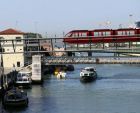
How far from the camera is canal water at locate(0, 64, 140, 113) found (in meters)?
27.6

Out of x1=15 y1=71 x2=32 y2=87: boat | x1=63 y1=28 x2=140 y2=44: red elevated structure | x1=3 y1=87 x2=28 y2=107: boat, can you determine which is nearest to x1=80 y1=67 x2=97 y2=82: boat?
x1=15 y1=71 x2=32 y2=87: boat

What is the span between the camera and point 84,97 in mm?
32281

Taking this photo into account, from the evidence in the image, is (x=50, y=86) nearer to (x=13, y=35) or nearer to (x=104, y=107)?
(x=104, y=107)

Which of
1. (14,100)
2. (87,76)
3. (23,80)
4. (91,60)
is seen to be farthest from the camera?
(91,60)

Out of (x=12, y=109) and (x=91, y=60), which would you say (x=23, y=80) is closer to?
(x=91, y=60)

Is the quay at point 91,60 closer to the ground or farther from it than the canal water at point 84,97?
farther from it

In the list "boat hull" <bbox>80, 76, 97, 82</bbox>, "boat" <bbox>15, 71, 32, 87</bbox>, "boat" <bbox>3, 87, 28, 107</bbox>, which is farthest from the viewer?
"boat hull" <bbox>80, 76, 97, 82</bbox>

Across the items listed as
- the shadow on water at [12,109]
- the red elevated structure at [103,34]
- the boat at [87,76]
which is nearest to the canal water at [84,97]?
the shadow on water at [12,109]

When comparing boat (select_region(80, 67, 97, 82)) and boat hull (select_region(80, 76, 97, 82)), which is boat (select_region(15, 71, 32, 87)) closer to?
boat hull (select_region(80, 76, 97, 82))

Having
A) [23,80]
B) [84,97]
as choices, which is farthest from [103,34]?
[84,97]

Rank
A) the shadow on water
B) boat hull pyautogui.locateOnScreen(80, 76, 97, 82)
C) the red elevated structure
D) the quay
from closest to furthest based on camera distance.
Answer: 1. the shadow on water
2. the red elevated structure
3. boat hull pyautogui.locateOnScreen(80, 76, 97, 82)
4. the quay

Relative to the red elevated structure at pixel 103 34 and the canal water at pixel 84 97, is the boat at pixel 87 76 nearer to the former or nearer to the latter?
the canal water at pixel 84 97

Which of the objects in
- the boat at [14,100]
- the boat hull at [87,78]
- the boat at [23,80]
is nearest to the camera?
the boat at [14,100]

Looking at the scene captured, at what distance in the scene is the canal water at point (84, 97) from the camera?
27.6 meters
